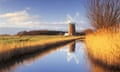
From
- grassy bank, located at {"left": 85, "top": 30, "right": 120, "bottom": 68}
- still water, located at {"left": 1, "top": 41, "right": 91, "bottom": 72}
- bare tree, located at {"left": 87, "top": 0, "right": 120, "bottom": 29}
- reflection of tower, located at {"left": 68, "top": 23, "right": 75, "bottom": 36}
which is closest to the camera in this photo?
grassy bank, located at {"left": 85, "top": 30, "right": 120, "bottom": 68}

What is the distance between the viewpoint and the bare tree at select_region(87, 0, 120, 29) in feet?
70.1

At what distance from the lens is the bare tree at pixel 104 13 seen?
2138 centimetres

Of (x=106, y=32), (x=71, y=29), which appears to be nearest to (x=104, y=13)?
(x=106, y=32)

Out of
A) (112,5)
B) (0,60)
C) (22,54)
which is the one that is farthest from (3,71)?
(112,5)

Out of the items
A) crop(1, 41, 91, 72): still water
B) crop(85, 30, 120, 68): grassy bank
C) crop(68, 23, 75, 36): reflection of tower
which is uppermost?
crop(85, 30, 120, 68): grassy bank

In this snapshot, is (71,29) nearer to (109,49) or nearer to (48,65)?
(48,65)

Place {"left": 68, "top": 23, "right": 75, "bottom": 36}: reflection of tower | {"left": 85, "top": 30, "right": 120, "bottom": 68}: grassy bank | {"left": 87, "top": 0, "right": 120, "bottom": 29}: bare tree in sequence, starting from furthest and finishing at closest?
{"left": 68, "top": 23, "right": 75, "bottom": 36}: reflection of tower → {"left": 87, "top": 0, "right": 120, "bottom": 29}: bare tree → {"left": 85, "top": 30, "right": 120, "bottom": 68}: grassy bank

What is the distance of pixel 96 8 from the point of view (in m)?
22.6

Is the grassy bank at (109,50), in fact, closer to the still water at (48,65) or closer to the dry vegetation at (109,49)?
the dry vegetation at (109,49)

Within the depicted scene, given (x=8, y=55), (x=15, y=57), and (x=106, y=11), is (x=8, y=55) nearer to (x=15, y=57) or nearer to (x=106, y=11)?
(x=15, y=57)

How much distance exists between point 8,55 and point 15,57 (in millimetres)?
1057

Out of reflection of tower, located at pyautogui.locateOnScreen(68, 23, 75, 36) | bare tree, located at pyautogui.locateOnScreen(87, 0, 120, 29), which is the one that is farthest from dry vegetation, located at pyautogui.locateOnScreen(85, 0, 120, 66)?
reflection of tower, located at pyautogui.locateOnScreen(68, 23, 75, 36)

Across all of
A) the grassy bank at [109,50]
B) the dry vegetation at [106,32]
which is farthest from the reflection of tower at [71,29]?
the grassy bank at [109,50]

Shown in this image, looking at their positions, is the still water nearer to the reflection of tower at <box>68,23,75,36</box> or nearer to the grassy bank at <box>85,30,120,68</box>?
the grassy bank at <box>85,30,120,68</box>
